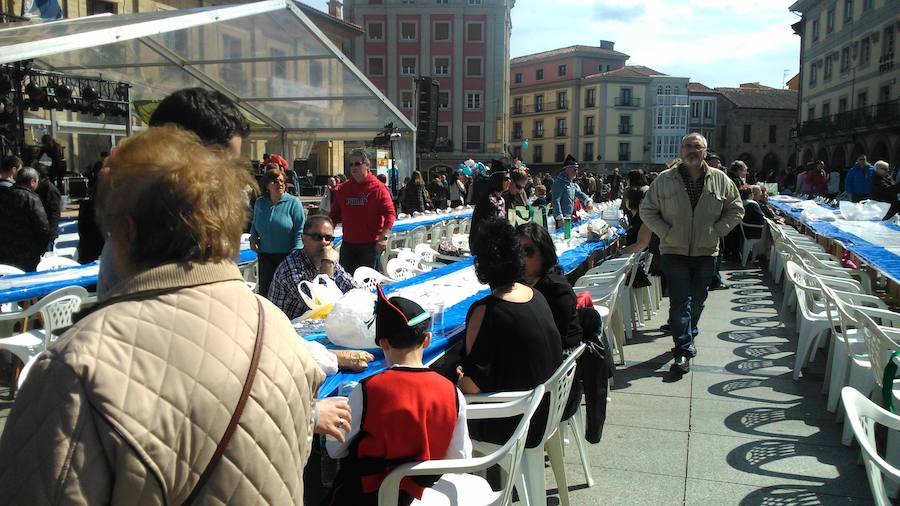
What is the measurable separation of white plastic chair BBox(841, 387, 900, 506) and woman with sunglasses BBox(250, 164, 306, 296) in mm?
4199

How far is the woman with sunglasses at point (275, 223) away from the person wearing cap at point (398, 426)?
3.46 m

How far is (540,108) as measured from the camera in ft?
221

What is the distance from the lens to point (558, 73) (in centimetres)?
6725

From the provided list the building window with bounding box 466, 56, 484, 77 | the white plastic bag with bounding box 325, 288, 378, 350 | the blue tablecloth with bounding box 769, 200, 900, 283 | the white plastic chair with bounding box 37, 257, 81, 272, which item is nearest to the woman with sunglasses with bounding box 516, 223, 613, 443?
→ the white plastic bag with bounding box 325, 288, 378, 350

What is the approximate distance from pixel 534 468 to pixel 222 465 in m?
1.95

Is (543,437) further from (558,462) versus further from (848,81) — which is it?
(848,81)

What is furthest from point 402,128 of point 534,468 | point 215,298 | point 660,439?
point 215,298

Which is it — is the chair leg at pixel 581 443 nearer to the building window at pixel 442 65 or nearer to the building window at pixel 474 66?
the building window at pixel 474 66

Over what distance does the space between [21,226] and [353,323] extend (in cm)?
431

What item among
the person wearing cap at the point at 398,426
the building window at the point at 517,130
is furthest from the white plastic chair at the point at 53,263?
the building window at the point at 517,130

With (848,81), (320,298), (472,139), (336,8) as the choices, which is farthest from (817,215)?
(336,8)

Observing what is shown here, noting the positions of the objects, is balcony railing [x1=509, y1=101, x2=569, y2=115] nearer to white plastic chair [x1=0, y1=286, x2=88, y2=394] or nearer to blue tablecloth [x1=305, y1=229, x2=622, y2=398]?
blue tablecloth [x1=305, y1=229, x2=622, y2=398]

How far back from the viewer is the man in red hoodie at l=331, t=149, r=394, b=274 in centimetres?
652

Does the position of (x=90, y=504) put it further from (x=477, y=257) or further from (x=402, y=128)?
(x=402, y=128)
